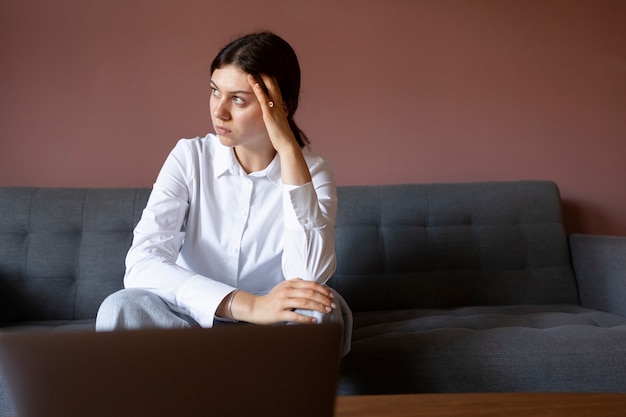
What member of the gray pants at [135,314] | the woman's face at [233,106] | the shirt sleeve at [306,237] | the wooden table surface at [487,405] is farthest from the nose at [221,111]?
the wooden table surface at [487,405]

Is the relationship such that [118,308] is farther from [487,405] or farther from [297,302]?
[487,405]

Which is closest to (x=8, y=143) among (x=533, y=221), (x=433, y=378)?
(x=433, y=378)

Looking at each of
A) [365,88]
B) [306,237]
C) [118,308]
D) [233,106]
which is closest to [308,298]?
[306,237]

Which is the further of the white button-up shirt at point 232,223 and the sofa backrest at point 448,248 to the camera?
the sofa backrest at point 448,248

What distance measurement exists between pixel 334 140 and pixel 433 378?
1292 millimetres

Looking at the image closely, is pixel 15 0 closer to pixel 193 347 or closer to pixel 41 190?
pixel 41 190

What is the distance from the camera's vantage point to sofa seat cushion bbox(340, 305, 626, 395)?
4.84ft

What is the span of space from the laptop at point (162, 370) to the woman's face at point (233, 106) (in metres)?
1.03

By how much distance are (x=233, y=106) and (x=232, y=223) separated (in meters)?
0.32

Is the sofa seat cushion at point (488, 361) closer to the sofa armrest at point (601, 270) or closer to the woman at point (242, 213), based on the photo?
the woman at point (242, 213)

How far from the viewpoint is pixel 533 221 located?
227 centimetres

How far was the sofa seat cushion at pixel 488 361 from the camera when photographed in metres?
1.48

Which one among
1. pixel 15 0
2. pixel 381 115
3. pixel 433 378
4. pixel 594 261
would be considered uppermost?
pixel 15 0

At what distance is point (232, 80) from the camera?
1.53 m
